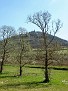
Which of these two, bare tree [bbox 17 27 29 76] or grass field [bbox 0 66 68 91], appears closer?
grass field [bbox 0 66 68 91]

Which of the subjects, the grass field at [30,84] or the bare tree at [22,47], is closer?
the grass field at [30,84]

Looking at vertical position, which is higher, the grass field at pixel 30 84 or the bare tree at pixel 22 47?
the bare tree at pixel 22 47

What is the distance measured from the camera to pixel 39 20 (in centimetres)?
4572

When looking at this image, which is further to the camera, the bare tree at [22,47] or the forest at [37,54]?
the bare tree at [22,47]

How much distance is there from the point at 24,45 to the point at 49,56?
16.1m

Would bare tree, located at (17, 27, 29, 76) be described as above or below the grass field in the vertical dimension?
above

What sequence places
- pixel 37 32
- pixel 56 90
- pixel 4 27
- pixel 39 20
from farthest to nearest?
pixel 4 27 → pixel 37 32 → pixel 39 20 → pixel 56 90

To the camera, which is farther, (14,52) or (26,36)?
(14,52)

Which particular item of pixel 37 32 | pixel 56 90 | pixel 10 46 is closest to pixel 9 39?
pixel 10 46

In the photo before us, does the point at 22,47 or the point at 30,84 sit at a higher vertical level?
the point at 22,47

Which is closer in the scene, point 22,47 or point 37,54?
point 37,54

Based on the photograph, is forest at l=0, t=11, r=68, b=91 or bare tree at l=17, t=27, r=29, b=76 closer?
forest at l=0, t=11, r=68, b=91

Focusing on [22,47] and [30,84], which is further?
[22,47]

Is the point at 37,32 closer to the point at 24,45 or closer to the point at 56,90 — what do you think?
the point at 24,45
